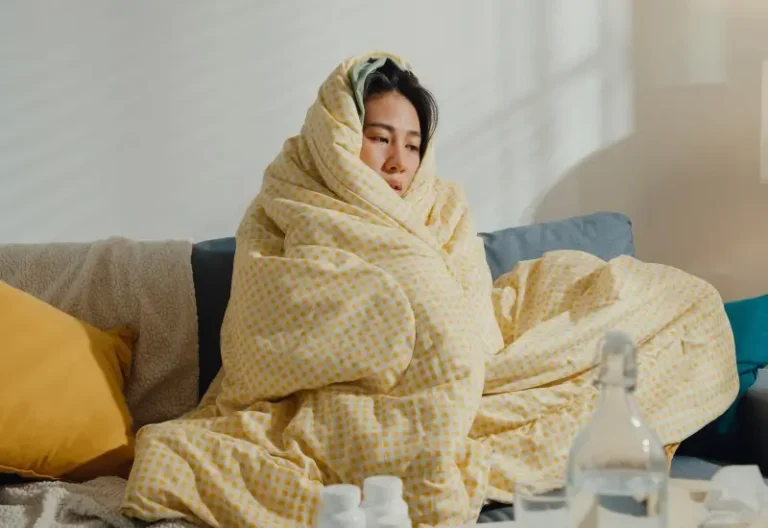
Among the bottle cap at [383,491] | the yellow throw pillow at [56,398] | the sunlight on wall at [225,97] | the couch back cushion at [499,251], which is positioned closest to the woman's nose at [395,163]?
the couch back cushion at [499,251]

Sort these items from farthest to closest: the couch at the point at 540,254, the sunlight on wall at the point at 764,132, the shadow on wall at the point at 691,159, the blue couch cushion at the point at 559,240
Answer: the shadow on wall at the point at 691,159 → the sunlight on wall at the point at 764,132 → the blue couch cushion at the point at 559,240 → the couch at the point at 540,254

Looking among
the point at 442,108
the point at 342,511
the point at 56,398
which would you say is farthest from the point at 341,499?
the point at 442,108

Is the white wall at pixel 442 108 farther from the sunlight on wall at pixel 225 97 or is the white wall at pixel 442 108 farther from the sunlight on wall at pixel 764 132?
the sunlight on wall at pixel 764 132

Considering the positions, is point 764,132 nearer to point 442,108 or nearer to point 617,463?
point 442,108

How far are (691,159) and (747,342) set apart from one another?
992mm

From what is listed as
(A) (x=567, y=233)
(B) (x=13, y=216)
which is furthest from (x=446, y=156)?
(B) (x=13, y=216)

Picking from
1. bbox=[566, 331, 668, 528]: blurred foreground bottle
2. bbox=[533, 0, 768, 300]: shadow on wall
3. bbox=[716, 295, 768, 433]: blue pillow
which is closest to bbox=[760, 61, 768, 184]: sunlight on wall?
bbox=[533, 0, 768, 300]: shadow on wall

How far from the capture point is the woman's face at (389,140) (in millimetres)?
2217

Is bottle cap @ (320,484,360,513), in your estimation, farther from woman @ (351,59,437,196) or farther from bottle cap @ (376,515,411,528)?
woman @ (351,59,437,196)

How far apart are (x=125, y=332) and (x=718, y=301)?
1.18 metres

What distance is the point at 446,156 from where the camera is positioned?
2795 mm

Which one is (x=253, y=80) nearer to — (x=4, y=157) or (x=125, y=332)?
(x=4, y=157)

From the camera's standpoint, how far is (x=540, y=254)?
240 cm

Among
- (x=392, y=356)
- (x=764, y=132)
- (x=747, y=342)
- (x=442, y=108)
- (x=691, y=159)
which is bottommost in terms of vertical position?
(x=747, y=342)
